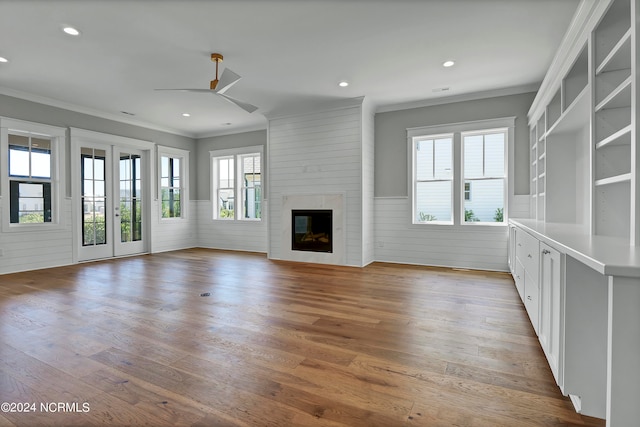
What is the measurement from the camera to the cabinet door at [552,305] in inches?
68.1

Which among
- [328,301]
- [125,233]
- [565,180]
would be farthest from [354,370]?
[125,233]

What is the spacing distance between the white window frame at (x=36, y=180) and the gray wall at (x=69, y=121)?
0.10 meters

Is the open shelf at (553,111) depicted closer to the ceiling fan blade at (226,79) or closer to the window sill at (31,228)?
the ceiling fan blade at (226,79)

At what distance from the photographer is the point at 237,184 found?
7691 millimetres

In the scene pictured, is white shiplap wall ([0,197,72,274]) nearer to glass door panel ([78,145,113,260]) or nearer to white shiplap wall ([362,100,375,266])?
glass door panel ([78,145,113,260])

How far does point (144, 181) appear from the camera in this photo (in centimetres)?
711

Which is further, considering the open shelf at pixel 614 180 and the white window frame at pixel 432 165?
the white window frame at pixel 432 165

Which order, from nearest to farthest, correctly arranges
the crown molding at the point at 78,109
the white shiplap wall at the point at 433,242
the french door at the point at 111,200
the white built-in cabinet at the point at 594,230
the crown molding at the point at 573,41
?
the white built-in cabinet at the point at 594,230
the crown molding at the point at 573,41
the crown molding at the point at 78,109
the white shiplap wall at the point at 433,242
the french door at the point at 111,200

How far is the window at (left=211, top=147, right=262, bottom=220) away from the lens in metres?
7.47

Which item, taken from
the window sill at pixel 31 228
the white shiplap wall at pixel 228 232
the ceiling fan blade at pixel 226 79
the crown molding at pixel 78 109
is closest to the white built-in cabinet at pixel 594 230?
the ceiling fan blade at pixel 226 79

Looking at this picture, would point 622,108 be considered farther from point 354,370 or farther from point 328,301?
point 328,301

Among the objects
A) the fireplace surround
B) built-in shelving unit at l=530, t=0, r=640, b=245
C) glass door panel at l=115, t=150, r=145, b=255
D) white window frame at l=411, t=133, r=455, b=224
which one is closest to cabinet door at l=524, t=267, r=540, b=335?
built-in shelving unit at l=530, t=0, r=640, b=245

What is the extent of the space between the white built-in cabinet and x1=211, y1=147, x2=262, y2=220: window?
557cm

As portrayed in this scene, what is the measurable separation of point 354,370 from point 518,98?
16.3 feet
